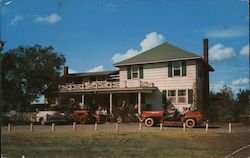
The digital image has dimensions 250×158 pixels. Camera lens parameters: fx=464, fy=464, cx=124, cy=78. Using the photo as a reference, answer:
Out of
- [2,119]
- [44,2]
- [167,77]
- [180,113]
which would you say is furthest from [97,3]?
[2,119]

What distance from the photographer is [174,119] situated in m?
7.04

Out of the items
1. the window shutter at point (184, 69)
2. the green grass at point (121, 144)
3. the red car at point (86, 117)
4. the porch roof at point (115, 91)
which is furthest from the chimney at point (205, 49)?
the red car at point (86, 117)

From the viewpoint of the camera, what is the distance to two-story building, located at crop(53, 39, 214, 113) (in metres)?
6.86

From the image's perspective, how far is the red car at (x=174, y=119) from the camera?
22.7 ft

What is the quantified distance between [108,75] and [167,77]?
945 mm

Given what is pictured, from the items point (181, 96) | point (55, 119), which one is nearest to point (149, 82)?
point (181, 96)

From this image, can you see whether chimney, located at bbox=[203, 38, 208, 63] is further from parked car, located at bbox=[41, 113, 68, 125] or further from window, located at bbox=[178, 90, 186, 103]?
parked car, located at bbox=[41, 113, 68, 125]

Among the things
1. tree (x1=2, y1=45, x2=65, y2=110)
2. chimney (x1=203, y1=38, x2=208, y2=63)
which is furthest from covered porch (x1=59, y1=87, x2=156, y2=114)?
chimney (x1=203, y1=38, x2=208, y2=63)

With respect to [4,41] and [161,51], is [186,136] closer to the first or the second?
[161,51]

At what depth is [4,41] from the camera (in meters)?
7.82

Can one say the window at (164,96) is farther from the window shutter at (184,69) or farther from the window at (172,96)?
the window shutter at (184,69)

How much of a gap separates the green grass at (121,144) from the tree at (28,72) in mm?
662

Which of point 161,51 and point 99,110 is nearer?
point 161,51

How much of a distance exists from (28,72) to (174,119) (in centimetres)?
271
